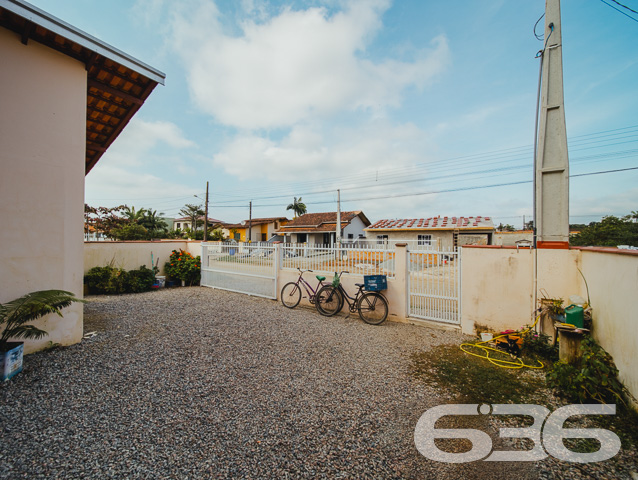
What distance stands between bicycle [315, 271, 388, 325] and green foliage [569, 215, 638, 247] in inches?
737

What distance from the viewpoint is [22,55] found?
3.69m

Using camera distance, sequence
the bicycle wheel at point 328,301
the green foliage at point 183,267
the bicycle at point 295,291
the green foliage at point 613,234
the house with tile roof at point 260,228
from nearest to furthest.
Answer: the bicycle wheel at point 328,301 < the bicycle at point 295,291 < the green foliage at point 183,267 < the green foliage at point 613,234 < the house with tile roof at point 260,228

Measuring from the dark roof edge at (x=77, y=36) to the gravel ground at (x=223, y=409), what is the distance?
4.47m

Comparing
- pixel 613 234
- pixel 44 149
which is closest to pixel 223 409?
pixel 44 149

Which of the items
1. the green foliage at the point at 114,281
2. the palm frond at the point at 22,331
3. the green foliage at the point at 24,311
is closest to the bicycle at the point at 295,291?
the green foliage at the point at 24,311

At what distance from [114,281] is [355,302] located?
7512mm

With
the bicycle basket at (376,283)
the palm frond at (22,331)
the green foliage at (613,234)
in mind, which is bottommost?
the palm frond at (22,331)

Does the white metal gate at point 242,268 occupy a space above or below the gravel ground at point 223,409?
above

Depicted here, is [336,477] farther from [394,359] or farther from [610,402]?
[610,402]

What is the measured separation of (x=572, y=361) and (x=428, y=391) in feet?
6.63

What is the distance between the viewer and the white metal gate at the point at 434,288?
5.18 metres

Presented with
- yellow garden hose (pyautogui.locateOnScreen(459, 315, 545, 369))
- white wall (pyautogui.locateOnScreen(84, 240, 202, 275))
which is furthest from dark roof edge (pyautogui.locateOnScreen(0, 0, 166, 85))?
yellow garden hose (pyautogui.locateOnScreen(459, 315, 545, 369))

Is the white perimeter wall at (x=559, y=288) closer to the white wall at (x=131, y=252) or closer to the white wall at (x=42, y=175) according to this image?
the white wall at (x=42, y=175)

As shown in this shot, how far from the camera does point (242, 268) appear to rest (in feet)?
27.8
